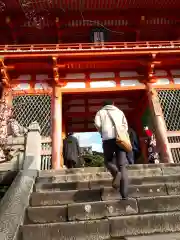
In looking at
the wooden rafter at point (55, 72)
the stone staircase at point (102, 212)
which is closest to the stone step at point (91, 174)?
the stone staircase at point (102, 212)

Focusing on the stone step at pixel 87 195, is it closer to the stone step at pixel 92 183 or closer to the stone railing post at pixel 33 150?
the stone step at pixel 92 183

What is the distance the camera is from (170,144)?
869 centimetres

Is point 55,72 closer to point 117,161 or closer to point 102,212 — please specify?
point 117,161

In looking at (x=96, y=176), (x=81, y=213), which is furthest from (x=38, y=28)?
(x=81, y=213)

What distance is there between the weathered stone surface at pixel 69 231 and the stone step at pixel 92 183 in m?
1.30

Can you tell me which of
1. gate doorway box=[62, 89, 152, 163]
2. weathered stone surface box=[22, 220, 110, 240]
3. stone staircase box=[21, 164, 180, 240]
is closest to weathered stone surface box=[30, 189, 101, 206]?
stone staircase box=[21, 164, 180, 240]

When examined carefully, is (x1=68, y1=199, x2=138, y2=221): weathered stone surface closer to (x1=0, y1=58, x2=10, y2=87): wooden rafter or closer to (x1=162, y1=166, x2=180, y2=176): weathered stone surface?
(x1=162, y1=166, x2=180, y2=176): weathered stone surface

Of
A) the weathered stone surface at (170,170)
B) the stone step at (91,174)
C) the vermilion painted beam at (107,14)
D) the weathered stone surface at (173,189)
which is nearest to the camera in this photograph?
the weathered stone surface at (173,189)

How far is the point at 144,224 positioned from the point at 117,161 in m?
0.92

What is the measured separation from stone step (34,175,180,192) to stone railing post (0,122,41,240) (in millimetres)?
232

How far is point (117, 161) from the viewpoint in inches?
146

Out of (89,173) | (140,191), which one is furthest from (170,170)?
(89,173)

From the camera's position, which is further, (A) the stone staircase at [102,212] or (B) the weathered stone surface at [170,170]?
(B) the weathered stone surface at [170,170]

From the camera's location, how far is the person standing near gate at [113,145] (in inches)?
138
